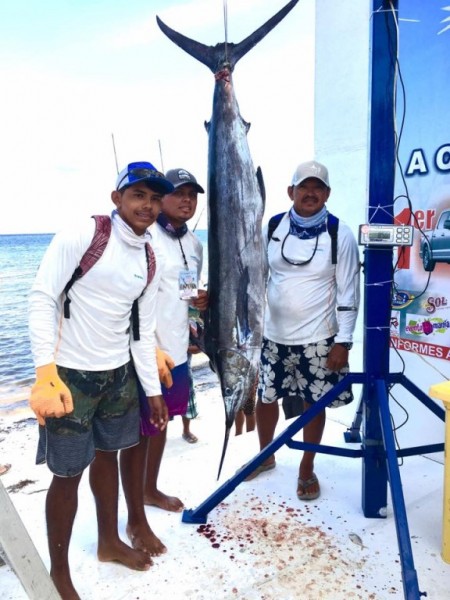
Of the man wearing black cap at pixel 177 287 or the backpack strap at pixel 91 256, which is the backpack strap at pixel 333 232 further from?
the backpack strap at pixel 91 256

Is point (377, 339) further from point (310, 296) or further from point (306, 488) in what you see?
point (306, 488)

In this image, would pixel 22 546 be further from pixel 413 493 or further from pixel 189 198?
pixel 413 493

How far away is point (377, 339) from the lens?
2273 millimetres

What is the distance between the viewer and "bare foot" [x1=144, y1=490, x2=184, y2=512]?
2453 millimetres

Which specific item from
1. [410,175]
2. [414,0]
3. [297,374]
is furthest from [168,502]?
[414,0]

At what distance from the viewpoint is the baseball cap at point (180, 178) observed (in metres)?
2.34

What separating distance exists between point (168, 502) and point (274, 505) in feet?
1.82

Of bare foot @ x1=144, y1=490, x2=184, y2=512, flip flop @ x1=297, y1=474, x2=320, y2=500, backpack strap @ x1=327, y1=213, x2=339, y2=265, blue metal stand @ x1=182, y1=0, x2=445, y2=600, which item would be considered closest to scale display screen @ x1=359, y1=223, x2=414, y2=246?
blue metal stand @ x1=182, y1=0, x2=445, y2=600

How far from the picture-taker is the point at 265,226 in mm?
2672

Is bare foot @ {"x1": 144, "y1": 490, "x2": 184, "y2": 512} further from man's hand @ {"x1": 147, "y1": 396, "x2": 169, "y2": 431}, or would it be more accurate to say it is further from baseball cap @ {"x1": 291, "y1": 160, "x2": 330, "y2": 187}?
baseball cap @ {"x1": 291, "y1": 160, "x2": 330, "y2": 187}

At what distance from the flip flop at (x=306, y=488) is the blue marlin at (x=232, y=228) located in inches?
26.3

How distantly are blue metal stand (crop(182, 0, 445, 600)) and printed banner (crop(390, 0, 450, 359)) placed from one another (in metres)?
0.45

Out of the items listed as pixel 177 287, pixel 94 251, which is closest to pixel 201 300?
pixel 177 287

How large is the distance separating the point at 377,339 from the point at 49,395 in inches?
58.6
